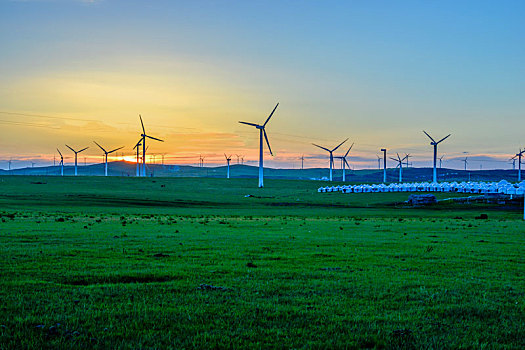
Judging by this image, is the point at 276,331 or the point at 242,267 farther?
the point at 242,267

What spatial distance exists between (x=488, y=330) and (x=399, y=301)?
2.79 metres

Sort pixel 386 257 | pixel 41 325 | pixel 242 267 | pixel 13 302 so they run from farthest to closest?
1. pixel 386 257
2. pixel 242 267
3. pixel 13 302
4. pixel 41 325

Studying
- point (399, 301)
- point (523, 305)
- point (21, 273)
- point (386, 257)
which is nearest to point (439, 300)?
point (399, 301)

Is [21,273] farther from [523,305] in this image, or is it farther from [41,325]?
[523,305]

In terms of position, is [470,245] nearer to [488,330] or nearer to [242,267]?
[242,267]

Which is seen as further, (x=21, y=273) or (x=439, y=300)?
(x=21, y=273)

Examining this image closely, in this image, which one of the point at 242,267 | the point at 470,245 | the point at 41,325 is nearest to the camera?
the point at 41,325

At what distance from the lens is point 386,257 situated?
73.4ft

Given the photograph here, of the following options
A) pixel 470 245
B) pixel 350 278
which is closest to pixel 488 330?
pixel 350 278

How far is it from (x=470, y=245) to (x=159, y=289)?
1973 centimetres

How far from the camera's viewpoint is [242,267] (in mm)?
18609

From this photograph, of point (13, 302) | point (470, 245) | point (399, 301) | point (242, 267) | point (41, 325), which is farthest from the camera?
point (470, 245)

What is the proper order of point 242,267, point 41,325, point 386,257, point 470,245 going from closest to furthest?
point 41,325 < point 242,267 < point 386,257 < point 470,245

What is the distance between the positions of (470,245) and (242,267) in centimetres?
1529
